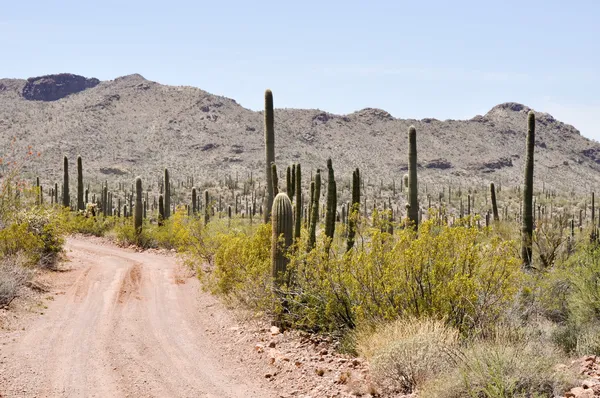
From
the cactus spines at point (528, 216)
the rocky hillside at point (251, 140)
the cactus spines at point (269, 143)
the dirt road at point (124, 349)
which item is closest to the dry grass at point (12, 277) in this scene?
the dirt road at point (124, 349)

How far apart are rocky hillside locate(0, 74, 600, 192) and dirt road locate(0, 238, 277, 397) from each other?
→ 6829 centimetres

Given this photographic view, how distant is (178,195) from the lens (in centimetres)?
6506

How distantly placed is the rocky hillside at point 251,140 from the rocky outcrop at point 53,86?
13.5 meters

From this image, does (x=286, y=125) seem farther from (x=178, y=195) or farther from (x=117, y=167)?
(x=178, y=195)

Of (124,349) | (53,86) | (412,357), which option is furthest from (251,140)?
(412,357)

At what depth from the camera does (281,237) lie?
10.4 meters

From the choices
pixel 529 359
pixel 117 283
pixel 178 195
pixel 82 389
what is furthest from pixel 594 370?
pixel 178 195

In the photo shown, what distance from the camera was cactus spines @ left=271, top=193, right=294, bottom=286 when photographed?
10453 millimetres

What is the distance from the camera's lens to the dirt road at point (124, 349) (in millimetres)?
7824

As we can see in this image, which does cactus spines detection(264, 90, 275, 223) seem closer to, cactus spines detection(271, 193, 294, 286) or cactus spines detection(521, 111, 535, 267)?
cactus spines detection(271, 193, 294, 286)

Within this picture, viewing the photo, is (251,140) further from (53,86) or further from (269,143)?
(269,143)

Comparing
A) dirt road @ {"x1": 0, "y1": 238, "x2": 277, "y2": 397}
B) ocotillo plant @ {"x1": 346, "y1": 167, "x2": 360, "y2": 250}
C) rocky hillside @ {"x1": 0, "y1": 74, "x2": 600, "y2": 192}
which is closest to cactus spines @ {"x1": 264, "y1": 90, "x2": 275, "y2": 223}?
ocotillo plant @ {"x1": 346, "y1": 167, "x2": 360, "y2": 250}

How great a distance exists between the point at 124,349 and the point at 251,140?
94234 millimetres

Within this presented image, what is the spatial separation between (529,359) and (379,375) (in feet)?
6.06
